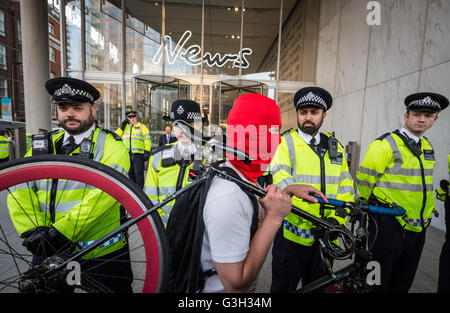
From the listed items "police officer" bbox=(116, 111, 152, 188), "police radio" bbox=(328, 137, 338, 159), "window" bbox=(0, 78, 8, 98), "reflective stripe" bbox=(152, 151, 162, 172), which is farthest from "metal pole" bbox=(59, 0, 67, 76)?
"window" bbox=(0, 78, 8, 98)

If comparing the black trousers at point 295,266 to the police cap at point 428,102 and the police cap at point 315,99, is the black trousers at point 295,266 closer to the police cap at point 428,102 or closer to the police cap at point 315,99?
the police cap at point 315,99

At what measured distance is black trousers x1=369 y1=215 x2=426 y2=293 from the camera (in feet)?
6.83

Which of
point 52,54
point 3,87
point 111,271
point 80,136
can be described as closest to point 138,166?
point 80,136

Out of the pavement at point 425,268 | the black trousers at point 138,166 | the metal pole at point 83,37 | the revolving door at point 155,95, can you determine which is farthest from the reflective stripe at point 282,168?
the metal pole at point 83,37

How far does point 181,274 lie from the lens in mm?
1019

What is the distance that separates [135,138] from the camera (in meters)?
5.95

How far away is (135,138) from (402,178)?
18.4ft

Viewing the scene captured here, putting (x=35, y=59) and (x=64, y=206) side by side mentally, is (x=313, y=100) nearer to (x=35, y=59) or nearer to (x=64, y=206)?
(x=64, y=206)

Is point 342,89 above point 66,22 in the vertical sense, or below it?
below

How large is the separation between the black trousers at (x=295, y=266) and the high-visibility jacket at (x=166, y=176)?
109 centimetres
